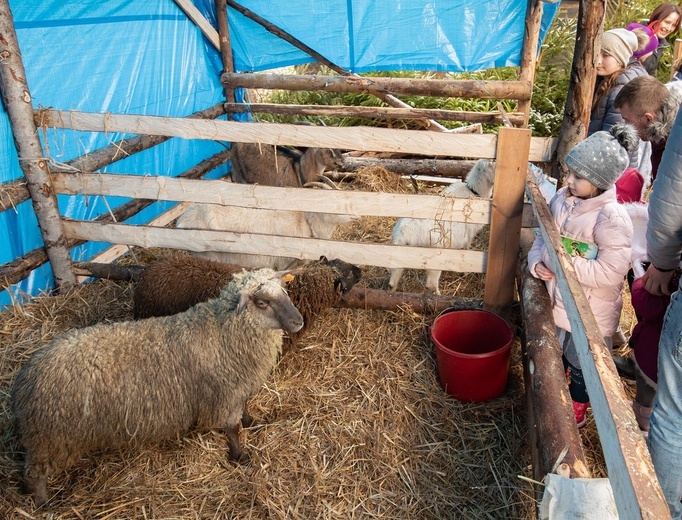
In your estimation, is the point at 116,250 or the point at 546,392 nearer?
the point at 546,392

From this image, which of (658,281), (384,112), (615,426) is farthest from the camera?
(384,112)

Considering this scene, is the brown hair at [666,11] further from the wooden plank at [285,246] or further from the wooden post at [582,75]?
the wooden plank at [285,246]

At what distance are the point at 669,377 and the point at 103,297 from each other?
414 centimetres

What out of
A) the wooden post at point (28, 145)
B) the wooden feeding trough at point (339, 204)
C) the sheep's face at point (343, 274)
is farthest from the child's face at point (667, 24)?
the wooden post at point (28, 145)

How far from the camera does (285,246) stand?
3986mm

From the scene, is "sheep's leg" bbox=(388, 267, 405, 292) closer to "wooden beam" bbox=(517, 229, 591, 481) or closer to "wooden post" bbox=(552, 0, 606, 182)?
"wooden beam" bbox=(517, 229, 591, 481)

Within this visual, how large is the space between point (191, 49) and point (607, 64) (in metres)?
4.98

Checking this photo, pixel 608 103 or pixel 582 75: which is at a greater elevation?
pixel 582 75

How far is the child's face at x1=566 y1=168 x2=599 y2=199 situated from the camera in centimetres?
282

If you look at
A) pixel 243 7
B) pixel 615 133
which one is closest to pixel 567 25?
pixel 243 7

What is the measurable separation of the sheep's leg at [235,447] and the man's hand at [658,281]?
7.57ft

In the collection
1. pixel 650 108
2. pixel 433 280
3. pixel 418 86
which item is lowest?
pixel 433 280

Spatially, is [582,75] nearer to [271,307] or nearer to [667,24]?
[271,307]

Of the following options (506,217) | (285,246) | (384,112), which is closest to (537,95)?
(384,112)
